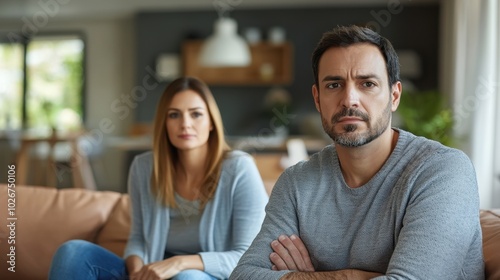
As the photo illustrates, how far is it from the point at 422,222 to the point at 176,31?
7.84m

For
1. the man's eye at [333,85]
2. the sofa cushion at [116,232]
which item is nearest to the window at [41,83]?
the sofa cushion at [116,232]

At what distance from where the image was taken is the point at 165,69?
28.8 ft

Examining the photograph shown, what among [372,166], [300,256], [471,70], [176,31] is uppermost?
[176,31]

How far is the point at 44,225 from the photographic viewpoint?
2.48m

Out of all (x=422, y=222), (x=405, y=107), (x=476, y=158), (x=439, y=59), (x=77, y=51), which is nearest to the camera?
(x=422, y=222)

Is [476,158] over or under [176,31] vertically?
under

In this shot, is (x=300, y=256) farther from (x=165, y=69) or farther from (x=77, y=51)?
(x=77, y=51)

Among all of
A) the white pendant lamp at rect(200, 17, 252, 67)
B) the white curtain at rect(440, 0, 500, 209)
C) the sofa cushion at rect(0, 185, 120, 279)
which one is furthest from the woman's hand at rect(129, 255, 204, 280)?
the white pendant lamp at rect(200, 17, 252, 67)

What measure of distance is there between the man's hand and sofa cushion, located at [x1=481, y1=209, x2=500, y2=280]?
45 centimetres

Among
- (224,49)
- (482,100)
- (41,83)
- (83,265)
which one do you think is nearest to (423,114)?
(482,100)

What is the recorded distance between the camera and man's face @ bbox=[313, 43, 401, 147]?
1.52 meters

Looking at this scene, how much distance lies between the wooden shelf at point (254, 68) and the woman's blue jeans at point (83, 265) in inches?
258

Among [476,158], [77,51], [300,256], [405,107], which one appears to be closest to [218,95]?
[77,51]

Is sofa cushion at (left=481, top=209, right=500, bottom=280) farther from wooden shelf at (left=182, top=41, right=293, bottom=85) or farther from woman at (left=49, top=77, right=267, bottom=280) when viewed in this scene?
wooden shelf at (left=182, top=41, right=293, bottom=85)
